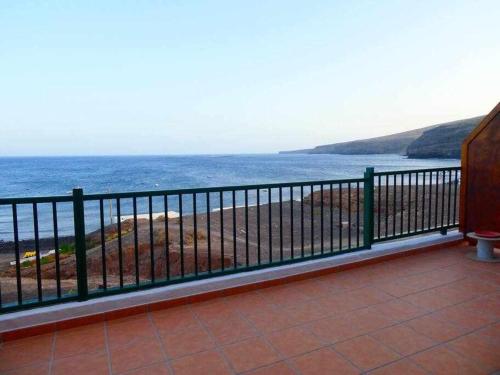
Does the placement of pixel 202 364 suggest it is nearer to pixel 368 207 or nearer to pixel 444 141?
pixel 368 207

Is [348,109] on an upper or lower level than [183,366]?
upper

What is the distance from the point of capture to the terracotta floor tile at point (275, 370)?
6.36 feet

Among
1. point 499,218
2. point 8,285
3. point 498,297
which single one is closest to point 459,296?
point 498,297

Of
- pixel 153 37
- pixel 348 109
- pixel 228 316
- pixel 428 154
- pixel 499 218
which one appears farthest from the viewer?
pixel 428 154

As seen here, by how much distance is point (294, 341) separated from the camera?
2.29 m

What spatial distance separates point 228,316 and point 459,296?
195 cm

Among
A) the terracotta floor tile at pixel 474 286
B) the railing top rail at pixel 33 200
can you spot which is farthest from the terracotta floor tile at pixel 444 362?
the railing top rail at pixel 33 200

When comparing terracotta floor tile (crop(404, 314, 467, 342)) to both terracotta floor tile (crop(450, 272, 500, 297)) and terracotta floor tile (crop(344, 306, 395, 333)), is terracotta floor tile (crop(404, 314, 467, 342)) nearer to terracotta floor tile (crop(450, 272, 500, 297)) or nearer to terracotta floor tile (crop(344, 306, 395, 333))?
terracotta floor tile (crop(344, 306, 395, 333))

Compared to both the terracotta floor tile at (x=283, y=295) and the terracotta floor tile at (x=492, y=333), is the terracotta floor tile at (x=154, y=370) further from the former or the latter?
the terracotta floor tile at (x=492, y=333)

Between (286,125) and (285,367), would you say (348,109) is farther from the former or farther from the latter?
(285,367)

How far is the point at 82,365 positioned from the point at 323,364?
1393 mm

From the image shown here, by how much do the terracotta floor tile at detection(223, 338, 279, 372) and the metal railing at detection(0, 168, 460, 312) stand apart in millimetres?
806

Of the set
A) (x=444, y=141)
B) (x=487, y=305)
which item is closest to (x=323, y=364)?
(x=487, y=305)

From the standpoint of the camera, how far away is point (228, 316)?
2688 millimetres
